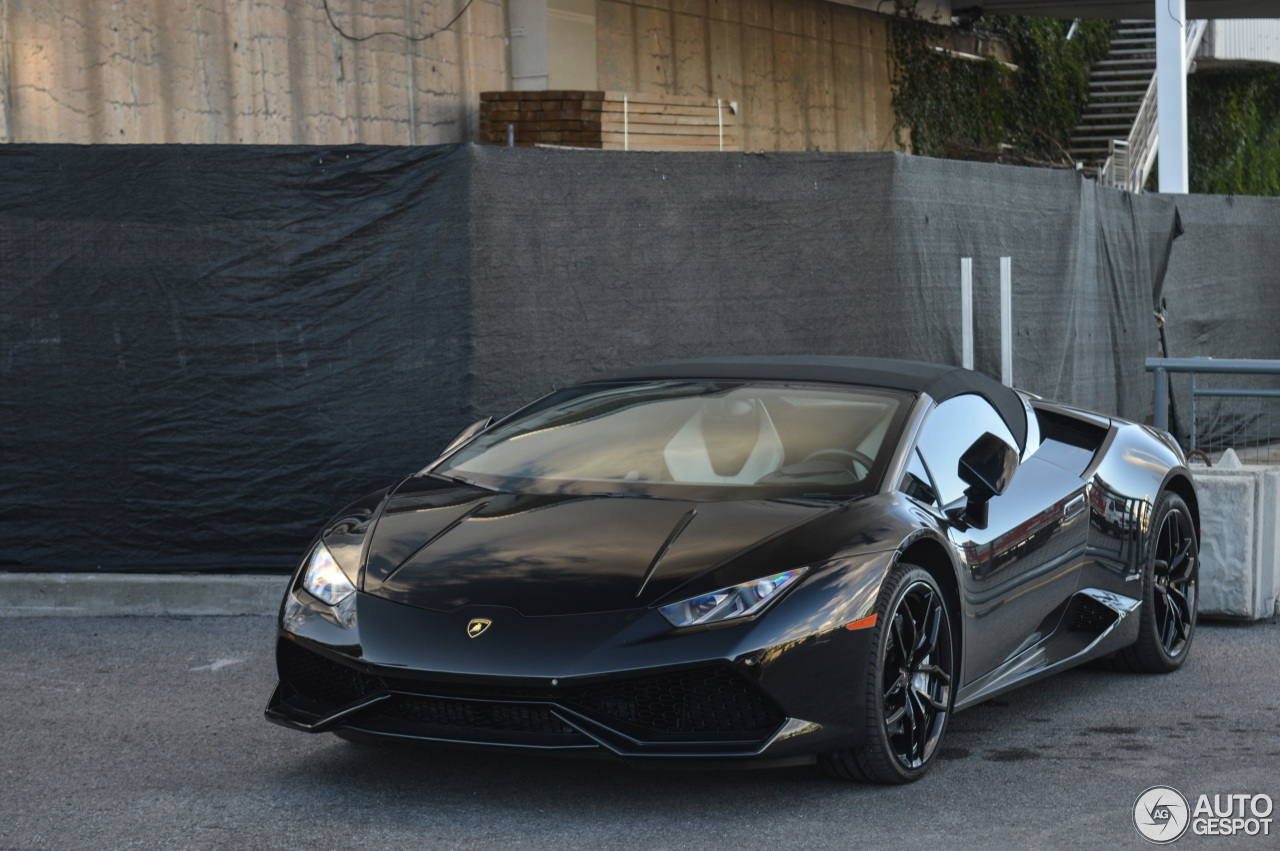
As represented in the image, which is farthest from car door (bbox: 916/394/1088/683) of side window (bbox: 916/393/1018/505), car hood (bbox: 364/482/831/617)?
car hood (bbox: 364/482/831/617)

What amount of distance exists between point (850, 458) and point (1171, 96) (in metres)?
11.4

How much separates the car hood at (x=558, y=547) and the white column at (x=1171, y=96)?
10.6 metres

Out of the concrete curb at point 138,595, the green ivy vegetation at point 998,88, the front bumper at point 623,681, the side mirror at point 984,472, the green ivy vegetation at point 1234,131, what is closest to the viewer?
the front bumper at point 623,681

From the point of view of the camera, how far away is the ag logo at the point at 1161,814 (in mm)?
4145

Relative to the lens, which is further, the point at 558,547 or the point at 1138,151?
the point at 1138,151

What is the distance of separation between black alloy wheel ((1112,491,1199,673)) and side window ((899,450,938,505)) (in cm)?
156

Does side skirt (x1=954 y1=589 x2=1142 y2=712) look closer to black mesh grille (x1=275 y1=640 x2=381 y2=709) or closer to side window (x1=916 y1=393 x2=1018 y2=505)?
side window (x1=916 y1=393 x2=1018 y2=505)

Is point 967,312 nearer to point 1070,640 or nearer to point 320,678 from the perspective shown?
point 1070,640

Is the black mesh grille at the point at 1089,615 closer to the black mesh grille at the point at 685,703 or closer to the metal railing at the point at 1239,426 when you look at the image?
the black mesh grille at the point at 685,703

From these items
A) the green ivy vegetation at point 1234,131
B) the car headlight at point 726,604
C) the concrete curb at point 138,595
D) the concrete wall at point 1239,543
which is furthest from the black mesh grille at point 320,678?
the green ivy vegetation at point 1234,131

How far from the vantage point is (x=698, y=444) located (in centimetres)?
532

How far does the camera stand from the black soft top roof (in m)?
5.46

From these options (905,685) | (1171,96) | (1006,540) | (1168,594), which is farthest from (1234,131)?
(905,685)

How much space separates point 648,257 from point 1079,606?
3320 millimetres
